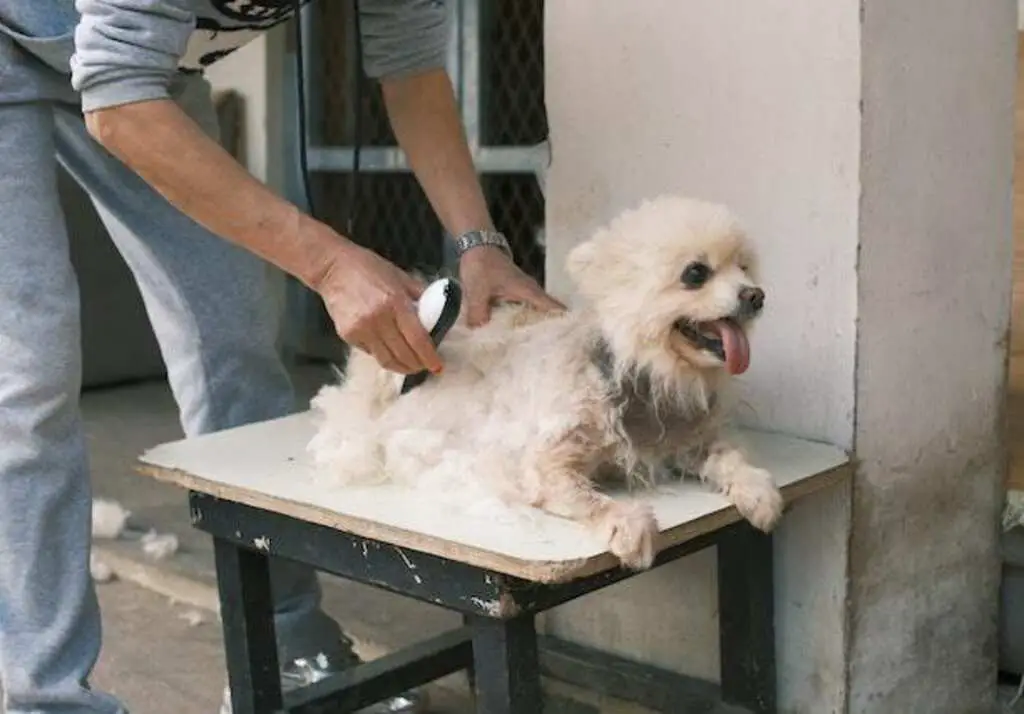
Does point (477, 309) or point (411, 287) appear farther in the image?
point (477, 309)

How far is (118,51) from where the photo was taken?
1.12 m

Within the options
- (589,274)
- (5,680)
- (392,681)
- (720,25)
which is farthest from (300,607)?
Result: (720,25)

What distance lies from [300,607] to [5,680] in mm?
363

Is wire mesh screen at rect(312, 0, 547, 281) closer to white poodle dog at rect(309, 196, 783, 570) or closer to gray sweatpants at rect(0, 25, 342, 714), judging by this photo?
gray sweatpants at rect(0, 25, 342, 714)

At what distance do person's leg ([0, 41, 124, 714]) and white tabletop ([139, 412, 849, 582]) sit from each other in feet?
0.37

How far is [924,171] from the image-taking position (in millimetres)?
1320

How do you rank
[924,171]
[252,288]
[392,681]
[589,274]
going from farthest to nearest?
[252,288], [392,681], [924,171], [589,274]

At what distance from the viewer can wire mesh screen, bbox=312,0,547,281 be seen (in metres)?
2.86

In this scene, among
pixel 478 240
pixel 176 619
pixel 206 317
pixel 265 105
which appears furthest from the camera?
pixel 265 105

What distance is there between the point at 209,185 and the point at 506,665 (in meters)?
Answer: 0.50

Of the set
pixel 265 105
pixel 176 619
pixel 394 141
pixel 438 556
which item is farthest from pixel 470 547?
pixel 265 105

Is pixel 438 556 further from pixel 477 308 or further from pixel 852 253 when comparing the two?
pixel 852 253

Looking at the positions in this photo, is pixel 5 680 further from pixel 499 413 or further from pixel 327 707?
pixel 499 413

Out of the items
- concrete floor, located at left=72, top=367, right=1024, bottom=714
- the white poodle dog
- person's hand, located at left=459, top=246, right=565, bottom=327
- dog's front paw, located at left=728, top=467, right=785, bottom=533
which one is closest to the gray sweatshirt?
person's hand, located at left=459, top=246, right=565, bottom=327
